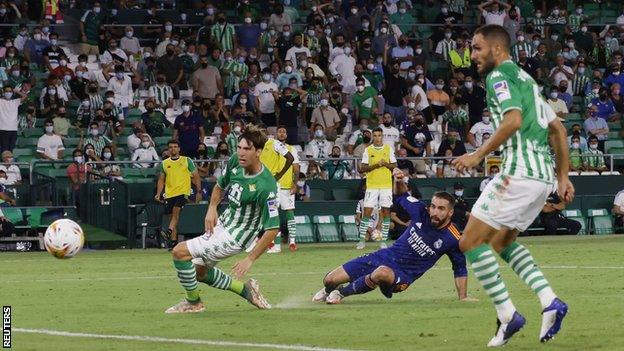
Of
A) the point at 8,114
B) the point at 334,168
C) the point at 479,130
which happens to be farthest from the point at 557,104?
the point at 8,114

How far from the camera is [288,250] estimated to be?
26.9m

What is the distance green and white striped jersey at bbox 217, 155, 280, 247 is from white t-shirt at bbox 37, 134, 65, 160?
1757 cm

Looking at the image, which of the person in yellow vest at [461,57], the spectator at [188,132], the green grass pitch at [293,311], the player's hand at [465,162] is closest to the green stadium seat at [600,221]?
the person in yellow vest at [461,57]

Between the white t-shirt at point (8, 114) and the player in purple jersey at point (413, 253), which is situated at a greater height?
the white t-shirt at point (8, 114)

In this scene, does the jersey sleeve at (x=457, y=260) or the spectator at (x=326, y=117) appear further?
the spectator at (x=326, y=117)

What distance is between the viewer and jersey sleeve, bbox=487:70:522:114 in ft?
35.3

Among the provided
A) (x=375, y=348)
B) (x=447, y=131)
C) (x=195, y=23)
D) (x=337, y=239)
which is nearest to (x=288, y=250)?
(x=337, y=239)

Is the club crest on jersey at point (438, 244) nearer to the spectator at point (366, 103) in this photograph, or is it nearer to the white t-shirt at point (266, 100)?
the white t-shirt at point (266, 100)

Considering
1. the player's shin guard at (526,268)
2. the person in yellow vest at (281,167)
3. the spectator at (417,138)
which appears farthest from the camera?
the spectator at (417,138)

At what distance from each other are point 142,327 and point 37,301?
3.60 meters

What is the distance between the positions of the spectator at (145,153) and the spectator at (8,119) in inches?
106

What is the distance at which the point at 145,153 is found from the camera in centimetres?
3134

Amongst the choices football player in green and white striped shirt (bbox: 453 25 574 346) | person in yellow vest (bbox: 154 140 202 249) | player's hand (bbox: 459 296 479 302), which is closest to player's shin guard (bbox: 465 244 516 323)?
football player in green and white striped shirt (bbox: 453 25 574 346)

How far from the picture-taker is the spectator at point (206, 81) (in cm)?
3419
